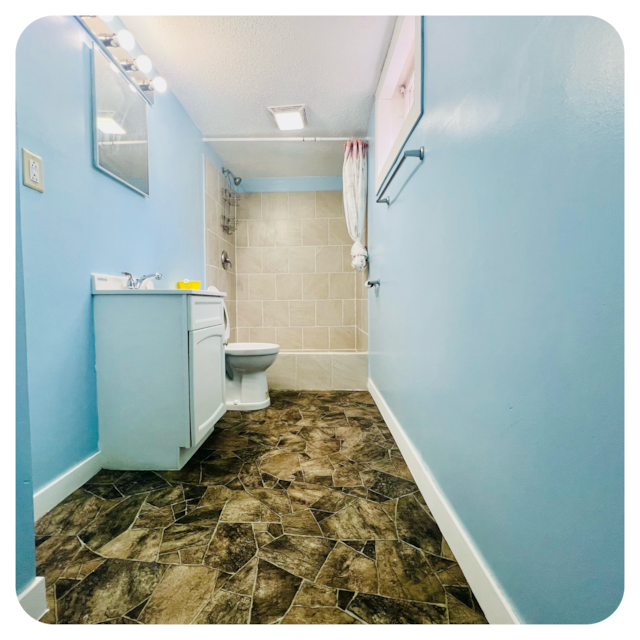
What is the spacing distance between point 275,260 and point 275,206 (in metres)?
0.63

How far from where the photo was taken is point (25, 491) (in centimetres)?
78

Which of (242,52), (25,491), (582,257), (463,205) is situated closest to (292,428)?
(25,491)

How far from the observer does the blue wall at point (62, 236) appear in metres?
1.22

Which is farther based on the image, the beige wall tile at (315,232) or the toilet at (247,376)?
the beige wall tile at (315,232)

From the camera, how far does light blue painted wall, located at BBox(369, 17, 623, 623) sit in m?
0.49

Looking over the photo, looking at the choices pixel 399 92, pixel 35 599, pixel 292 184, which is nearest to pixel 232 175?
pixel 292 184

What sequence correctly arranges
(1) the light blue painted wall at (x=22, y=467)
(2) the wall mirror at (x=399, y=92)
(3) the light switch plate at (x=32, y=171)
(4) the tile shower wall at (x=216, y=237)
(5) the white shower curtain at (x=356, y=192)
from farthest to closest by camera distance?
1. (4) the tile shower wall at (x=216, y=237)
2. (5) the white shower curtain at (x=356, y=192)
3. (2) the wall mirror at (x=399, y=92)
4. (3) the light switch plate at (x=32, y=171)
5. (1) the light blue painted wall at (x=22, y=467)

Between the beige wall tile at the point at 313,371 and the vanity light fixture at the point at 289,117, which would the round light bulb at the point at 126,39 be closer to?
the vanity light fixture at the point at 289,117

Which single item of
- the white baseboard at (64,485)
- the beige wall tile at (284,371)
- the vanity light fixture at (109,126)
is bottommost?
the white baseboard at (64,485)

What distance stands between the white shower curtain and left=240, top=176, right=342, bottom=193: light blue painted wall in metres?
0.91

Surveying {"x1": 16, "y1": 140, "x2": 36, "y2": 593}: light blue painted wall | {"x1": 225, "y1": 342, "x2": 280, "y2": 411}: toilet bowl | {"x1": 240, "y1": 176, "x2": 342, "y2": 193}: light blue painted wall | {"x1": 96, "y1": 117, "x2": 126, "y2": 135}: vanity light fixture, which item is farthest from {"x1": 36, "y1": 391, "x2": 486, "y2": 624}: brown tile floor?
{"x1": 240, "y1": 176, "x2": 342, "y2": 193}: light blue painted wall

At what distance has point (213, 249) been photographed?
3.26m

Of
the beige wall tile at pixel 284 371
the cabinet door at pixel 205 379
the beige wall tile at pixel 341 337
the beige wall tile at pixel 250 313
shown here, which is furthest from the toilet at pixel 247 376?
the beige wall tile at pixel 341 337

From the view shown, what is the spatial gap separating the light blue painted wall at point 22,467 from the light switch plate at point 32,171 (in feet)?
1.88
